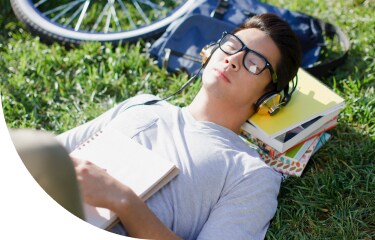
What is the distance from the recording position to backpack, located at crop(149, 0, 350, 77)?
12.0 ft

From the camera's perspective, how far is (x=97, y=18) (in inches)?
173

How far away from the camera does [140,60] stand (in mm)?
3771

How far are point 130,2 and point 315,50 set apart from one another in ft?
5.09

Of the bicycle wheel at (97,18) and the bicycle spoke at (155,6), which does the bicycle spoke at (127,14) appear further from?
the bicycle spoke at (155,6)

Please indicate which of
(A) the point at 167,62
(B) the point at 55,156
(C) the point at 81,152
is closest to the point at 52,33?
(A) the point at 167,62

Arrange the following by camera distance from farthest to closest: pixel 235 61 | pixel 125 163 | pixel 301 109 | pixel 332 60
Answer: pixel 332 60 → pixel 301 109 → pixel 235 61 → pixel 125 163

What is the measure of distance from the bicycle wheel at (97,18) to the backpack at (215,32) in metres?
0.28

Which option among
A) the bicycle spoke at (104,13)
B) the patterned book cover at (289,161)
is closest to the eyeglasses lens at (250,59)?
the patterned book cover at (289,161)

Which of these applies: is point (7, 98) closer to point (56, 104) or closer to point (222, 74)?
point (56, 104)

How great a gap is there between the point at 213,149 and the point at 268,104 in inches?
16.1

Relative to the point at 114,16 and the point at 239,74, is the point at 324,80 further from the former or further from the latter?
the point at 114,16

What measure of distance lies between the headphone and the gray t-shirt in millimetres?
199

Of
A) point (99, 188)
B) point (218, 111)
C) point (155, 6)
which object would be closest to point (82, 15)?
point (155, 6)

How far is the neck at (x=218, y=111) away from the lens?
9.16 feet
